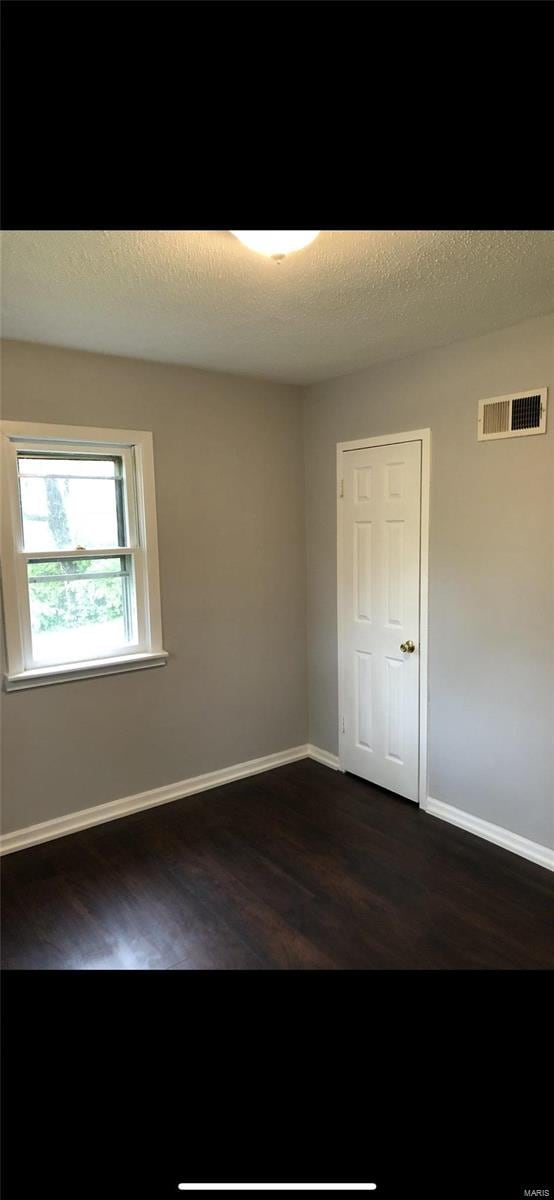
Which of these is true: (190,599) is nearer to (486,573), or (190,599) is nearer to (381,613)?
(381,613)

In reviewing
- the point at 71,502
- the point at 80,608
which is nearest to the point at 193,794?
the point at 80,608

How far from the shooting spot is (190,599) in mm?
3361

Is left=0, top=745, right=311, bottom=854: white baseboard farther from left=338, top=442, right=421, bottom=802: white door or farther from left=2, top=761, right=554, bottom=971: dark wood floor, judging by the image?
left=338, top=442, right=421, bottom=802: white door

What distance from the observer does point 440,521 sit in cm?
296

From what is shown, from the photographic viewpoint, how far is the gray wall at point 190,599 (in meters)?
2.85

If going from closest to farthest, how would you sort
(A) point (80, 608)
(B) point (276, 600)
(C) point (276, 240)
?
1. (C) point (276, 240)
2. (A) point (80, 608)
3. (B) point (276, 600)

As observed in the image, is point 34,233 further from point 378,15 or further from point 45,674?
point 45,674

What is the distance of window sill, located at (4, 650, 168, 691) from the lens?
279cm

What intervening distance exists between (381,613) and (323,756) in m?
1.17

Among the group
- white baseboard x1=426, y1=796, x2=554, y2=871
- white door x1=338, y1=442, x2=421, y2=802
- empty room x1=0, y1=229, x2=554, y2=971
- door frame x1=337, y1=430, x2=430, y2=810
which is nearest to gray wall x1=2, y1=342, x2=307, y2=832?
empty room x1=0, y1=229, x2=554, y2=971

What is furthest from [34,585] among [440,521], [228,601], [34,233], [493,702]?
[493,702]

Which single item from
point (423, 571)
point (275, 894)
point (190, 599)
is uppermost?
point (423, 571)

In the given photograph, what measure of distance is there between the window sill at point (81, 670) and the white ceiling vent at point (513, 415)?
81.5 inches

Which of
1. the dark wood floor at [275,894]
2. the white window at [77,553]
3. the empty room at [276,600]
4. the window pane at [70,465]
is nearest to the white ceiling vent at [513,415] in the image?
the empty room at [276,600]
